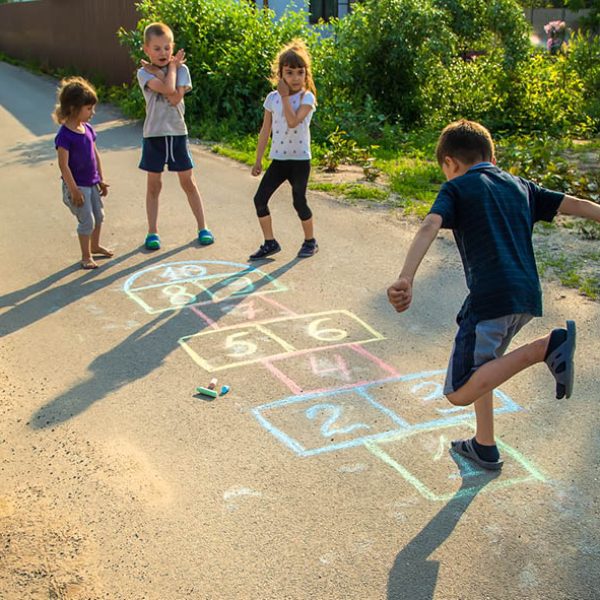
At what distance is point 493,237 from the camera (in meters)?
2.89

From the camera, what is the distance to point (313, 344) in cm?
445

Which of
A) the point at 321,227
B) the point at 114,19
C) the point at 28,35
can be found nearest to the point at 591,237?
the point at 321,227

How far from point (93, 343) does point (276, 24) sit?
8.91 m

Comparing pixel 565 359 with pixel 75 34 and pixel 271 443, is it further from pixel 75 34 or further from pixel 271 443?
pixel 75 34

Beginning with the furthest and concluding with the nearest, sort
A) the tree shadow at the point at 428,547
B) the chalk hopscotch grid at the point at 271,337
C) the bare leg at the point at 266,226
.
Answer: the bare leg at the point at 266,226 → the chalk hopscotch grid at the point at 271,337 → the tree shadow at the point at 428,547

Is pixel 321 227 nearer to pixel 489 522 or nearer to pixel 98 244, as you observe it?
pixel 98 244

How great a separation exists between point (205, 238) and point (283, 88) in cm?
143

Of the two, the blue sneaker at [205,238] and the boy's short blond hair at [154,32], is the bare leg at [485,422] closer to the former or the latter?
the blue sneaker at [205,238]

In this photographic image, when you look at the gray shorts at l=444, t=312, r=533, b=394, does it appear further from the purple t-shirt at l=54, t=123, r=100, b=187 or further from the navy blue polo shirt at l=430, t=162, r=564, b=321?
the purple t-shirt at l=54, t=123, r=100, b=187

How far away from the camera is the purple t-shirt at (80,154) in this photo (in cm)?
553

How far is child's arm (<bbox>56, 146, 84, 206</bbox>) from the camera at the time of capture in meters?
5.46

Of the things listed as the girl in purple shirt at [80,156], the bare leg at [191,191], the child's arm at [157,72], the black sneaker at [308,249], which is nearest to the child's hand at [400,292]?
the black sneaker at [308,249]

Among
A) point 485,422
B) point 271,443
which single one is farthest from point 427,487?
point 271,443

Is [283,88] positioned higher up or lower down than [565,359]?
higher up
